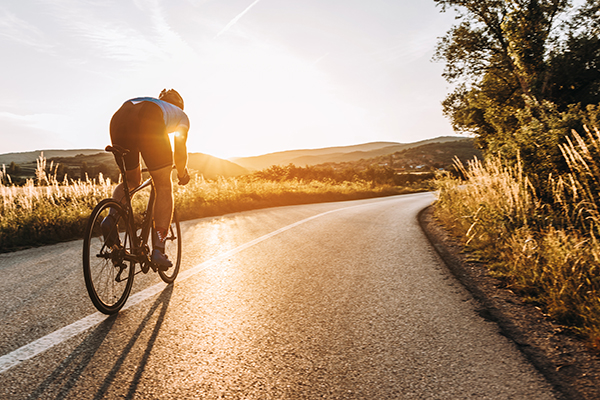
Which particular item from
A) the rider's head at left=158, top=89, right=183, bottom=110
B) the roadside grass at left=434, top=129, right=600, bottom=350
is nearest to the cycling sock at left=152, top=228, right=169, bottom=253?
the rider's head at left=158, top=89, right=183, bottom=110

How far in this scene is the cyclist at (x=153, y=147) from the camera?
3252 millimetres

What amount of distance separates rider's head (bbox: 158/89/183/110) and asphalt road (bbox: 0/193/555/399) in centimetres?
179

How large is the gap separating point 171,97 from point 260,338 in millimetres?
2491

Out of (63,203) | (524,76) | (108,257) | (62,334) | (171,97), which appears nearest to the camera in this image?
(62,334)

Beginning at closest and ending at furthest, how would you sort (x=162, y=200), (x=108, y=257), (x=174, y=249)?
(x=108, y=257), (x=162, y=200), (x=174, y=249)

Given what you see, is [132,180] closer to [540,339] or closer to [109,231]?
[109,231]

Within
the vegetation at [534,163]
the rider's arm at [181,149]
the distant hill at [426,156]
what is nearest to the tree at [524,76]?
the vegetation at [534,163]

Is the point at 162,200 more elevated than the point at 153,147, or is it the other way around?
the point at 153,147

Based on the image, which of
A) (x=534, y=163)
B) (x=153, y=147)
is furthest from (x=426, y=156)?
(x=153, y=147)

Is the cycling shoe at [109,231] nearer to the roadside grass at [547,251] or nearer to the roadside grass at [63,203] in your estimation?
the roadside grass at [547,251]

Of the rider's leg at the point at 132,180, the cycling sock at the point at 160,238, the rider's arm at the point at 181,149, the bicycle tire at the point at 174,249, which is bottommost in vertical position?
the bicycle tire at the point at 174,249

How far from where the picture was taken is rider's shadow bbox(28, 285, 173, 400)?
6.20 feet

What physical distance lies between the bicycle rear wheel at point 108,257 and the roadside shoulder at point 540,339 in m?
2.90

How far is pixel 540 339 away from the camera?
8.71ft
